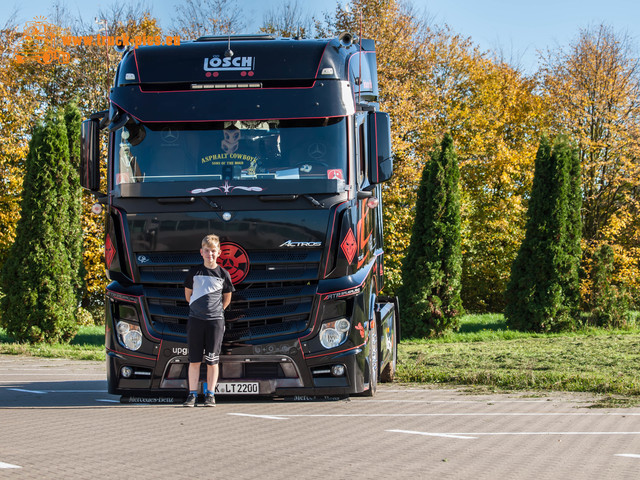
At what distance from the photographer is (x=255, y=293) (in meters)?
8.95

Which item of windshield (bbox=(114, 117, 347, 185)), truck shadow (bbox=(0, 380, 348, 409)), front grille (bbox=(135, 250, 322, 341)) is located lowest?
truck shadow (bbox=(0, 380, 348, 409))

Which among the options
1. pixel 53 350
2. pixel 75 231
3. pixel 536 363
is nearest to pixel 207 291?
pixel 536 363

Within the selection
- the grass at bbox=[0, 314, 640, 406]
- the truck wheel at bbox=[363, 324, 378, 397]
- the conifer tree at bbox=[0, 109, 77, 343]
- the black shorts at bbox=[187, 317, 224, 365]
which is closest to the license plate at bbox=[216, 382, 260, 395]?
the black shorts at bbox=[187, 317, 224, 365]

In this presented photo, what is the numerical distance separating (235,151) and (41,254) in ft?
47.9

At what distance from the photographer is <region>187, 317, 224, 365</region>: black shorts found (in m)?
8.70

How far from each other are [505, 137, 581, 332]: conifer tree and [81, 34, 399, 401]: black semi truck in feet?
53.9

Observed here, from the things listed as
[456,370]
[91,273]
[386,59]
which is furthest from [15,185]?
[456,370]

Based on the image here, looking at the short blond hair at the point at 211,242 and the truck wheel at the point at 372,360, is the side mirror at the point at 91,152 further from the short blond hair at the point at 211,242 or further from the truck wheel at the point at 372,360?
the truck wheel at the point at 372,360

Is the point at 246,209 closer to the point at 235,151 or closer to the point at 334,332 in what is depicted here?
the point at 235,151

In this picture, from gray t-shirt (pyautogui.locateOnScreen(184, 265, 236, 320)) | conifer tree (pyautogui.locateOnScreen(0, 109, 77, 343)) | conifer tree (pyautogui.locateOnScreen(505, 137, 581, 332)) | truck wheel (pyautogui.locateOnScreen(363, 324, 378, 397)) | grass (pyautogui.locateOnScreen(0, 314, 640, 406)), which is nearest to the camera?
gray t-shirt (pyautogui.locateOnScreen(184, 265, 236, 320))

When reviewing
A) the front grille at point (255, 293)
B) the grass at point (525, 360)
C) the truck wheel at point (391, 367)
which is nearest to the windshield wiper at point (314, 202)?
the front grille at point (255, 293)

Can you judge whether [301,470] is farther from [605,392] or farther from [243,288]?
[605,392]

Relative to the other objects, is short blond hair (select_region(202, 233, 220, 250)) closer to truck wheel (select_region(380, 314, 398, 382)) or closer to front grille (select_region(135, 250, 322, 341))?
front grille (select_region(135, 250, 322, 341))

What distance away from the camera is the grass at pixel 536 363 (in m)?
11.8
